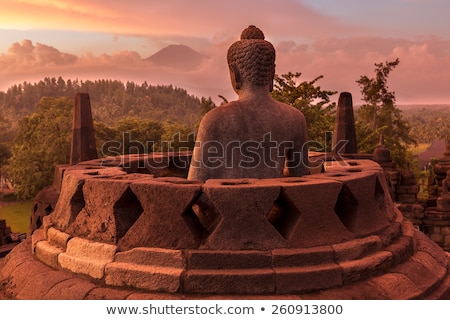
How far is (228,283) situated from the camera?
2.72m

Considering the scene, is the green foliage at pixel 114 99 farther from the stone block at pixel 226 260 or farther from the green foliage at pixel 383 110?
the stone block at pixel 226 260

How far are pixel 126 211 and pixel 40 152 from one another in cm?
2136

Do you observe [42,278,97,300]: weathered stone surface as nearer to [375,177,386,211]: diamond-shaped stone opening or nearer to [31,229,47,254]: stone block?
[31,229,47,254]: stone block

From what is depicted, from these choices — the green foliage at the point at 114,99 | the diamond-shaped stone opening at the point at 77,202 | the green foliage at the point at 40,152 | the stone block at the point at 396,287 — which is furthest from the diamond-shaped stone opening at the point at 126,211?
the green foliage at the point at 114,99

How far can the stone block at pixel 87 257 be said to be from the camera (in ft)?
9.80

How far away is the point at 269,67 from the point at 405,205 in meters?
9.82

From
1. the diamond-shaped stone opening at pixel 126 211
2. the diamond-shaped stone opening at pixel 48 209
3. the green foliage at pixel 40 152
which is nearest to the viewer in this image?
the diamond-shaped stone opening at pixel 126 211

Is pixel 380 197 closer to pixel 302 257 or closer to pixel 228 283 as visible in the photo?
pixel 302 257

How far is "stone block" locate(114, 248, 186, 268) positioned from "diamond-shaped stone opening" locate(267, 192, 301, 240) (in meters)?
0.76

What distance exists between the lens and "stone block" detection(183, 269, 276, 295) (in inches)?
107

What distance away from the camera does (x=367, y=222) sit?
3365 millimetres

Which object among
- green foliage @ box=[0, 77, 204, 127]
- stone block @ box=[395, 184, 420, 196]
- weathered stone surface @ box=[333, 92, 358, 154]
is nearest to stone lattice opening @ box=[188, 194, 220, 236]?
weathered stone surface @ box=[333, 92, 358, 154]

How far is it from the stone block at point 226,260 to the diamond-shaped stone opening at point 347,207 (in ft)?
2.84

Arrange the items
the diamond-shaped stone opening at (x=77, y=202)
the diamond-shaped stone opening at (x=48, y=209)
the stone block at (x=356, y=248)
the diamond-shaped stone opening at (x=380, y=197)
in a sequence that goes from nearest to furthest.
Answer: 1. the stone block at (x=356, y=248)
2. the diamond-shaped stone opening at (x=77, y=202)
3. the diamond-shaped stone opening at (x=380, y=197)
4. the diamond-shaped stone opening at (x=48, y=209)
